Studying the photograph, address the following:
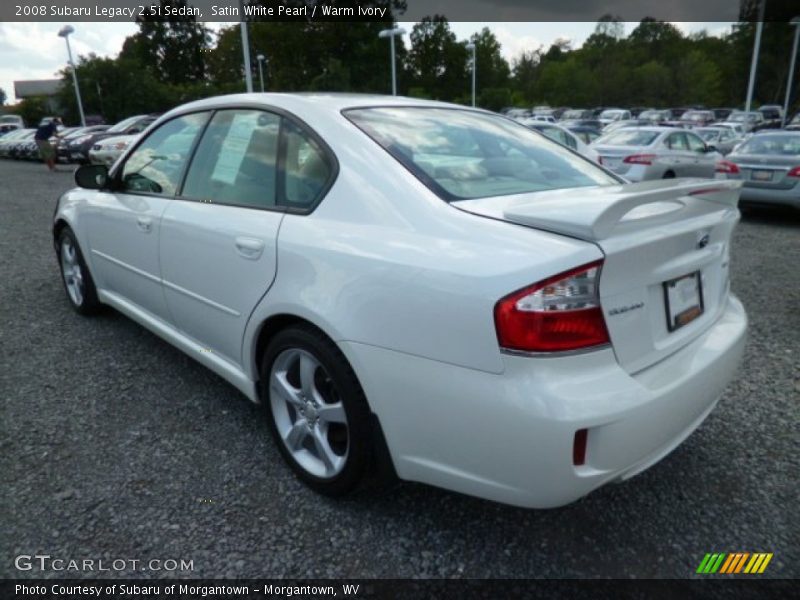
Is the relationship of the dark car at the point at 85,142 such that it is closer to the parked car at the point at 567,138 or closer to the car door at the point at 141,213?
the parked car at the point at 567,138

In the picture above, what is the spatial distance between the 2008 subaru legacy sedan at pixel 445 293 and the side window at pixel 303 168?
10mm

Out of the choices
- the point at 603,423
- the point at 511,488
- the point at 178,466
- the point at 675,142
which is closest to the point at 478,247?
the point at 603,423

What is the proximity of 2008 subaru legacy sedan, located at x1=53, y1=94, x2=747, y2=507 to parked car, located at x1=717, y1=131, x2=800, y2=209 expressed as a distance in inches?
278

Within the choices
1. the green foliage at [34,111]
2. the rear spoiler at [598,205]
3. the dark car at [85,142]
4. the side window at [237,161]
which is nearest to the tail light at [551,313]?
the rear spoiler at [598,205]

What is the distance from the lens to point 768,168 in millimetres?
8461

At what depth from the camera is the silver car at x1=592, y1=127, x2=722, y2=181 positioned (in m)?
9.80

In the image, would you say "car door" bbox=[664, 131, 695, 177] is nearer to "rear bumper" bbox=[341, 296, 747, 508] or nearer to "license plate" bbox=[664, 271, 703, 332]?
"license plate" bbox=[664, 271, 703, 332]

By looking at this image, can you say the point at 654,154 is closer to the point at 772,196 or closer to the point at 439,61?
the point at 772,196

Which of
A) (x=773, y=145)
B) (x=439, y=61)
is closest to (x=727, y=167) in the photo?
(x=773, y=145)

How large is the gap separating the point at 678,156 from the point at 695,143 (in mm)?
1009

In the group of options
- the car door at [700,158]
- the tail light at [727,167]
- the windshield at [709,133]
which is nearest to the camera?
the tail light at [727,167]

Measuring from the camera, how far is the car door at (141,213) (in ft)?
10.4

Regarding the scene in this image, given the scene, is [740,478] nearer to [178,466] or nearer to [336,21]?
[178,466]

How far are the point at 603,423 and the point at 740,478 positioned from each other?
1.28 m
